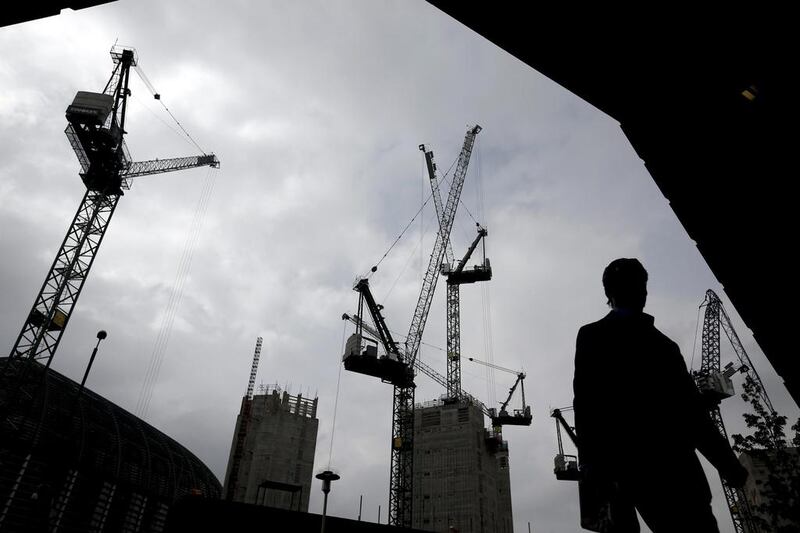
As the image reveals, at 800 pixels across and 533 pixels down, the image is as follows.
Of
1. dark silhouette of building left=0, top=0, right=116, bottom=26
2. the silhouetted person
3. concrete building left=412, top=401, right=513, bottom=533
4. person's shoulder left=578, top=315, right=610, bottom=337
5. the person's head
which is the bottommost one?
the silhouetted person

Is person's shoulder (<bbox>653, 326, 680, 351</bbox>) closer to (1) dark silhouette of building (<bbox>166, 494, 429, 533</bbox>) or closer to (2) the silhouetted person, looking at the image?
(2) the silhouetted person

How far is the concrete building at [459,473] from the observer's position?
6519 cm

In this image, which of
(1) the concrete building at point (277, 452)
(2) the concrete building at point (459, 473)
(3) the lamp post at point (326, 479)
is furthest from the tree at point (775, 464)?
(1) the concrete building at point (277, 452)

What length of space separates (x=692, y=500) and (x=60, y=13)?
3804mm

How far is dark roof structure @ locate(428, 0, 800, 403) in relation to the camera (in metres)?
3.10

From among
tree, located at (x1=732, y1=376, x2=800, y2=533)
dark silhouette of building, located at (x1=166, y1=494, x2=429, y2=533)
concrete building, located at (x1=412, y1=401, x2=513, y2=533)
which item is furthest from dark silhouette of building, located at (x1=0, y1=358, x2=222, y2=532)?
concrete building, located at (x1=412, y1=401, x2=513, y2=533)

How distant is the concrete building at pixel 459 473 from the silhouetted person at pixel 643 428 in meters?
70.6

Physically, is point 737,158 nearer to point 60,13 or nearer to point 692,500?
point 692,500

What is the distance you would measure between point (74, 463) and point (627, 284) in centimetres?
3811

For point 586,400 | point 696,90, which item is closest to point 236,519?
point 586,400

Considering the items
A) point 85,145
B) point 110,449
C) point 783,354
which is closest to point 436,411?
point 110,449

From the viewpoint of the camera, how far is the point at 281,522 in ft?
60.1

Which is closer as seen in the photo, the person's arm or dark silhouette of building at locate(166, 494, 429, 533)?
the person's arm

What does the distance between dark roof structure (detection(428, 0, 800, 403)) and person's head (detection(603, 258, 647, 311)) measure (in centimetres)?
192
